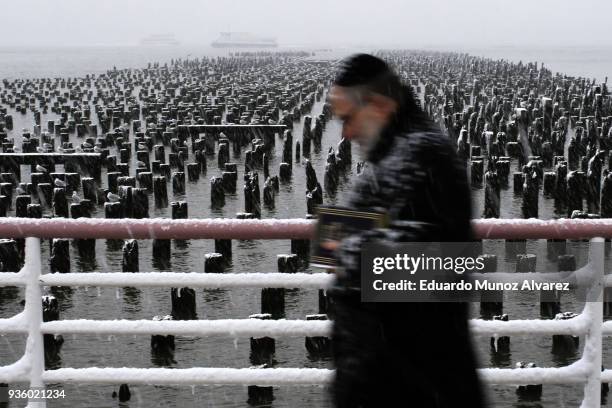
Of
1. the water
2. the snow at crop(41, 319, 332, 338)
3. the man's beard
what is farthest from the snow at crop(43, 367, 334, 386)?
the water

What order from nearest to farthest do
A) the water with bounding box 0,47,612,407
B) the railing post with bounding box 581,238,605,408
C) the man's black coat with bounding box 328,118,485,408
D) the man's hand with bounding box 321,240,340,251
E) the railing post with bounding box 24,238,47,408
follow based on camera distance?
1. the man's black coat with bounding box 328,118,485,408
2. the man's hand with bounding box 321,240,340,251
3. the railing post with bounding box 581,238,605,408
4. the railing post with bounding box 24,238,47,408
5. the water with bounding box 0,47,612,407

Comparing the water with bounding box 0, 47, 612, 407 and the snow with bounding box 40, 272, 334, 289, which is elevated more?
the snow with bounding box 40, 272, 334, 289

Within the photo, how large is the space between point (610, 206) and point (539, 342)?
1089 cm

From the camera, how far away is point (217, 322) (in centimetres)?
432

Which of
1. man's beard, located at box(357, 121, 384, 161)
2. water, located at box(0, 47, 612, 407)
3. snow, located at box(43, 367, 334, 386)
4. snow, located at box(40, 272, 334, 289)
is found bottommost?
water, located at box(0, 47, 612, 407)

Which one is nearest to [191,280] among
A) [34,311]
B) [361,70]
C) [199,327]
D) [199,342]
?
[199,327]

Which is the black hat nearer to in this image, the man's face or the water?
the man's face

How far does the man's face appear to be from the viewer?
113 inches

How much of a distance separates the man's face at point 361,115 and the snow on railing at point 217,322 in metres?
1.28

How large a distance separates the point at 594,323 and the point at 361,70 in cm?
200

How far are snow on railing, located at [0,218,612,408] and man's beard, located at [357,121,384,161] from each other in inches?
50.2

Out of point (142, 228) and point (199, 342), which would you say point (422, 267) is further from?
point (199, 342)

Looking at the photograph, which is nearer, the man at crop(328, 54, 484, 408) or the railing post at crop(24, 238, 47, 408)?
the man at crop(328, 54, 484, 408)

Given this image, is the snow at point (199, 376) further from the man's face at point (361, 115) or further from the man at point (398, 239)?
the man's face at point (361, 115)
